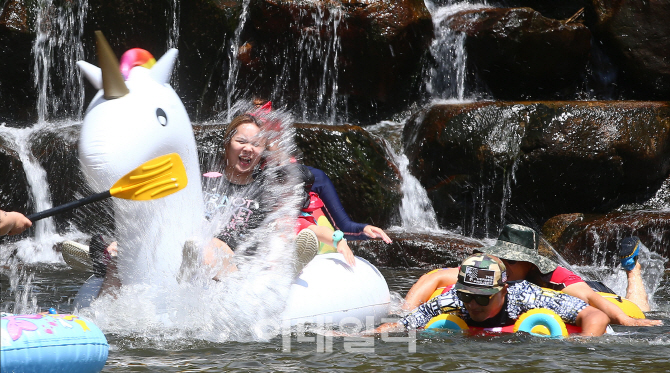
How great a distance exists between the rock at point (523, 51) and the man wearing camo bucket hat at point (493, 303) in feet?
24.8

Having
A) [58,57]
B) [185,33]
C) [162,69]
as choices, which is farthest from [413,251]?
[58,57]

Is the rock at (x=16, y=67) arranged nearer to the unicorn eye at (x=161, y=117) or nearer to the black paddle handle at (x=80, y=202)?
the unicorn eye at (x=161, y=117)

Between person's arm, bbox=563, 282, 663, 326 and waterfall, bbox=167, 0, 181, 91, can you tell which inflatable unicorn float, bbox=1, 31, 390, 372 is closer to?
person's arm, bbox=563, 282, 663, 326

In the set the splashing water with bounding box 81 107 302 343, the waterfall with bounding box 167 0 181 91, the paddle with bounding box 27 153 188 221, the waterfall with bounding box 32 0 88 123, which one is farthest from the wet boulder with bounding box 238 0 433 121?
the paddle with bounding box 27 153 188 221

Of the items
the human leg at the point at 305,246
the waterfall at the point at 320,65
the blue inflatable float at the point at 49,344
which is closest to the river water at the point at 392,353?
the human leg at the point at 305,246

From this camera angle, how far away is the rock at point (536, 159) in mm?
9578

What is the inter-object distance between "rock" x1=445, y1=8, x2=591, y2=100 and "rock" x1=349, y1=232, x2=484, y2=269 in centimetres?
436

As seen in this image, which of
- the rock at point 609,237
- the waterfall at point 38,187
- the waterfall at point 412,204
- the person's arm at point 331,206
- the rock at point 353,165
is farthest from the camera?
the waterfall at point 412,204

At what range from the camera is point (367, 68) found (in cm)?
1148

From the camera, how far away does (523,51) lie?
37.0ft

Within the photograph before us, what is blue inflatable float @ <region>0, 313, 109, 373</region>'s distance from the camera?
2.62 metres

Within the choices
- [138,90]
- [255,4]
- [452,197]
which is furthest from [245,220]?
[255,4]

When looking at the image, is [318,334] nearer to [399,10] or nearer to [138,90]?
[138,90]

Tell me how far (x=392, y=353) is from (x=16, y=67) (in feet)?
30.4
